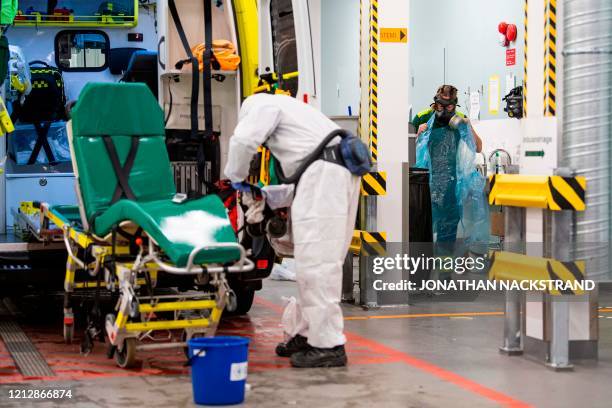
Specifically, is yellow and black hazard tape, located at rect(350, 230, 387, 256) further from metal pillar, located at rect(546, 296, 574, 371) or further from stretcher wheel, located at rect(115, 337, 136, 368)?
stretcher wheel, located at rect(115, 337, 136, 368)

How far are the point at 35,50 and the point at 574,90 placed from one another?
5078 millimetres

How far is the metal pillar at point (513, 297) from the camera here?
19.6 feet

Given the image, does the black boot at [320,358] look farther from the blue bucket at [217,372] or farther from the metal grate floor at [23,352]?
the metal grate floor at [23,352]

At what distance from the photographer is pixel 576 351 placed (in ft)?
19.3

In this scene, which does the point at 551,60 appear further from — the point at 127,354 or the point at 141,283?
the point at 127,354

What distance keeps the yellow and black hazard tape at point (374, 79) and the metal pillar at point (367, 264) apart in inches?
14.2

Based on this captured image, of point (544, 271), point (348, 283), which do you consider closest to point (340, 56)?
point (348, 283)

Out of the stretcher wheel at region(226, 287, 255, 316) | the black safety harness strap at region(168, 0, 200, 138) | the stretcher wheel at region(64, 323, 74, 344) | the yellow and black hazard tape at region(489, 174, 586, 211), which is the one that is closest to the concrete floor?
the stretcher wheel at region(64, 323, 74, 344)

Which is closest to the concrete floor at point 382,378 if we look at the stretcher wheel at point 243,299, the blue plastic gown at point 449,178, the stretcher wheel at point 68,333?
the stretcher wheel at point 68,333

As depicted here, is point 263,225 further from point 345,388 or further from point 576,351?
point 576,351

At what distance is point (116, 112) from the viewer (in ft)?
20.7

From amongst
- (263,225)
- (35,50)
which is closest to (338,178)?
(263,225)

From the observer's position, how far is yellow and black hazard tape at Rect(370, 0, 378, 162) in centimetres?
784

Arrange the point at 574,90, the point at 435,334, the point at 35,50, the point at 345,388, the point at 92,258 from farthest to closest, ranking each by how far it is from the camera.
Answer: the point at 35,50 → the point at 435,334 → the point at 92,258 → the point at 574,90 → the point at 345,388
